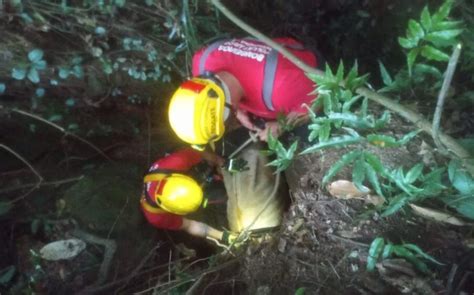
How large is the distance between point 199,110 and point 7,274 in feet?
6.91

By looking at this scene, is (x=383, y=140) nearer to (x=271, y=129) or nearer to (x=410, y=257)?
(x=410, y=257)

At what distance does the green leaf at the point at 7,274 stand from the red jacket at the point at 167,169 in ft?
3.81

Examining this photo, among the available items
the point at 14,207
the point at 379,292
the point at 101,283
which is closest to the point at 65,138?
the point at 14,207

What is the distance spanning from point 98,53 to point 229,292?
2.15 metres

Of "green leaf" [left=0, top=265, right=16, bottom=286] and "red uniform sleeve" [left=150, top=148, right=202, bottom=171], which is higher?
"red uniform sleeve" [left=150, top=148, right=202, bottom=171]

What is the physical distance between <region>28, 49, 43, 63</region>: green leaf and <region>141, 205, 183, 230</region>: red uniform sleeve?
159 centimetres

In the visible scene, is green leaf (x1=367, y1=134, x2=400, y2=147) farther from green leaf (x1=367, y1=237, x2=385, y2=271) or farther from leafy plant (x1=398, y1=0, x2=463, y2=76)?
green leaf (x1=367, y1=237, x2=385, y2=271)

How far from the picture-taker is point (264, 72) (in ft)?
10.2

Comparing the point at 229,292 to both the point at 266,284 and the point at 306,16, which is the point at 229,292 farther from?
the point at 306,16

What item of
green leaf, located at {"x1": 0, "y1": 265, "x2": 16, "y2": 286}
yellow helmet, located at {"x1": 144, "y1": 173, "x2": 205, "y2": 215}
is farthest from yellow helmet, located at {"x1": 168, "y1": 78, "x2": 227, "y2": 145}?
green leaf, located at {"x1": 0, "y1": 265, "x2": 16, "y2": 286}

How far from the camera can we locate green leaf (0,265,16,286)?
3516mm

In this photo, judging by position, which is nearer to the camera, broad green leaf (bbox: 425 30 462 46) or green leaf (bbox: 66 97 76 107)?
broad green leaf (bbox: 425 30 462 46)

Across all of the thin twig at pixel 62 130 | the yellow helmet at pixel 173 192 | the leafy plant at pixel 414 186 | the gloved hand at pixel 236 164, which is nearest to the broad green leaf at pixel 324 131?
the leafy plant at pixel 414 186

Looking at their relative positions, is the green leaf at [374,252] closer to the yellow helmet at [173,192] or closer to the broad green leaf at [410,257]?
the broad green leaf at [410,257]
